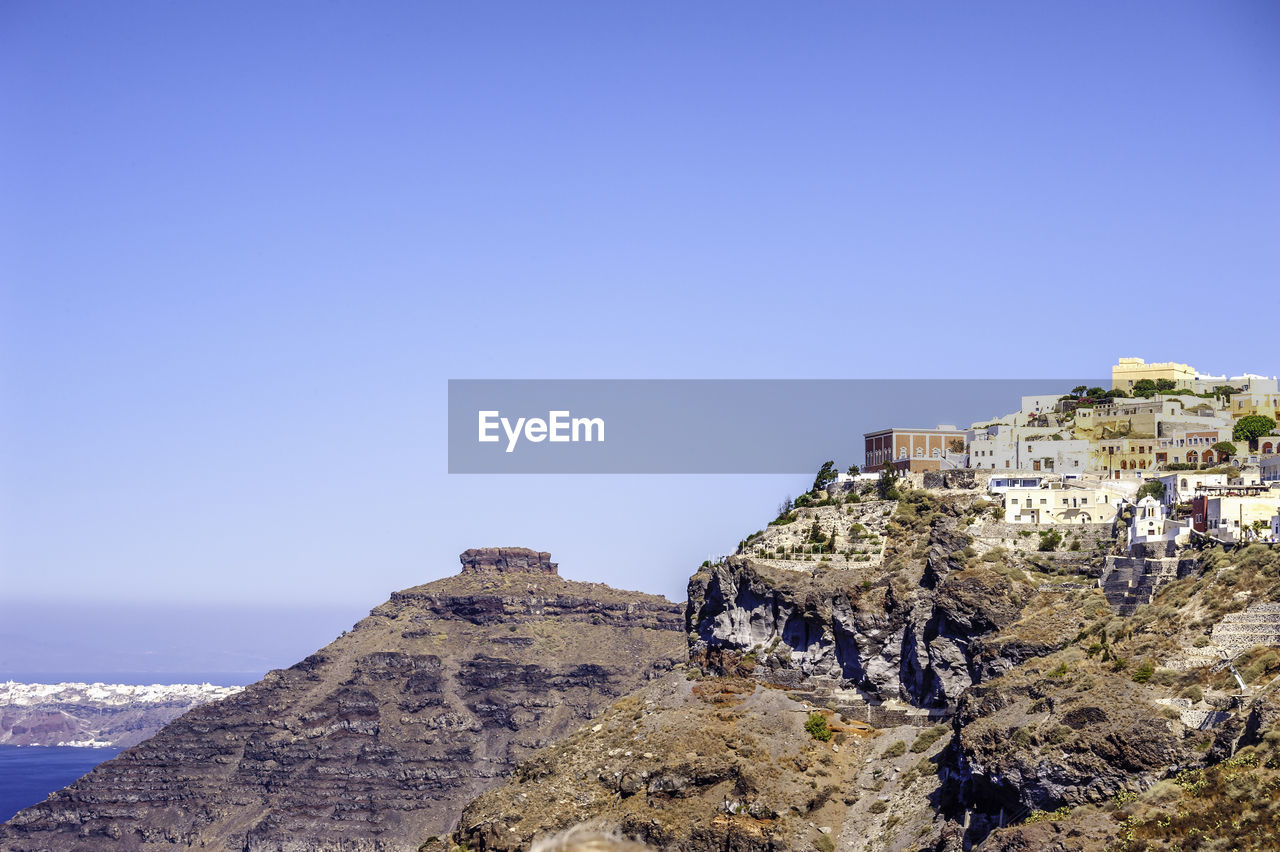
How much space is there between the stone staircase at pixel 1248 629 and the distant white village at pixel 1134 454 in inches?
407

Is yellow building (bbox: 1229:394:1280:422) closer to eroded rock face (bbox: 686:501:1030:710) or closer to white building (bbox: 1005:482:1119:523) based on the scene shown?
white building (bbox: 1005:482:1119:523)

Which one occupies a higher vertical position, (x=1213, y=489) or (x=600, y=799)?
(x=1213, y=489)

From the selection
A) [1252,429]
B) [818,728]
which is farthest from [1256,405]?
[818,728]

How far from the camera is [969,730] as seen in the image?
82312mm

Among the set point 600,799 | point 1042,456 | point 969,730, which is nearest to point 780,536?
point 1042,456

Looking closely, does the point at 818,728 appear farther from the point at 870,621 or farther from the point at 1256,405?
the point at 1256,405

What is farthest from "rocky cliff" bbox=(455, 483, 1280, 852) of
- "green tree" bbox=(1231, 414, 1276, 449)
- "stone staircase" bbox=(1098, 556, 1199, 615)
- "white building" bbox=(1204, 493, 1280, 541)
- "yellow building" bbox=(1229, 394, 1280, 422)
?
"yellow building" bbox=(1229, 394, 1280, 422)

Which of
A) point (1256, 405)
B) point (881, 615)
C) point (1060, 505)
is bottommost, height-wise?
point (881, 615)

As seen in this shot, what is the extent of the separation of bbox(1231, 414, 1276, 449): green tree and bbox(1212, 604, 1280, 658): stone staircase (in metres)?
39.6

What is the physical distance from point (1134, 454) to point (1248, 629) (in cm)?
4280

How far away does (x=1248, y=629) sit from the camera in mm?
76312

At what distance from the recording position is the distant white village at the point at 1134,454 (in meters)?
94.8

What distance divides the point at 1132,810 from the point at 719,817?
26560mm

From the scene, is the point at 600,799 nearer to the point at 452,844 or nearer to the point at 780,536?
the point at 452,844
